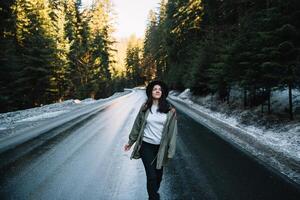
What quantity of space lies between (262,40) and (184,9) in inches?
1119

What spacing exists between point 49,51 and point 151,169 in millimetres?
31330

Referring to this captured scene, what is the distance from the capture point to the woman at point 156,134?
13.9 ft

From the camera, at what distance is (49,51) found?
32531mm

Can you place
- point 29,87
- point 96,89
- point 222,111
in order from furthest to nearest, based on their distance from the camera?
point 96,89 → point 29,87 → point 222,111

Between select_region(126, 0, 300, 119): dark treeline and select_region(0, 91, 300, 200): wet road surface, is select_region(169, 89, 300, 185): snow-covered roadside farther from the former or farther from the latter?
select_region(126, 0, 300, 119): dark treeline

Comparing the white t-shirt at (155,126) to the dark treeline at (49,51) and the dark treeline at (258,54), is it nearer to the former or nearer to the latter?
the dark treeline at (258,54)

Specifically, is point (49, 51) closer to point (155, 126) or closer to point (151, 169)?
point (155, 126)

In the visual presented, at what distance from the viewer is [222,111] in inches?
714

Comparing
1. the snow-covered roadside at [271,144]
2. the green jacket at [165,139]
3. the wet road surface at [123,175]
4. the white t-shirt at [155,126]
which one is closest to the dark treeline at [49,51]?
the wet road surface at [123,175]

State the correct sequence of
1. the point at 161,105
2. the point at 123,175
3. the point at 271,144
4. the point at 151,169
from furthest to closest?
the point at 271,144 < the point at 123,175 < the point at 161,105 < the point at 151,169

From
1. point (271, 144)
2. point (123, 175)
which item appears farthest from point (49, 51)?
point (123, 175)

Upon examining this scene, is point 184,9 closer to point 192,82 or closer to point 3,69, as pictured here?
point 192,82

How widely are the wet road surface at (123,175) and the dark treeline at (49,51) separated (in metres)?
15.0

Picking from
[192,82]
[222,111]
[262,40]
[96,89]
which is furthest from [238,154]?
[96,89]
